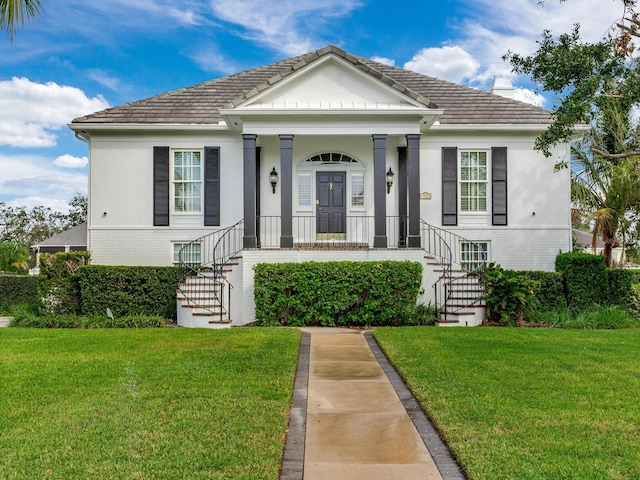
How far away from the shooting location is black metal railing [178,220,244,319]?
12.5 m

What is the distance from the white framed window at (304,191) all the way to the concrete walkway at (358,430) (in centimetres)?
764

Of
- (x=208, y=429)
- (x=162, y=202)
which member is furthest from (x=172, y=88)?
(x=208, y=429)

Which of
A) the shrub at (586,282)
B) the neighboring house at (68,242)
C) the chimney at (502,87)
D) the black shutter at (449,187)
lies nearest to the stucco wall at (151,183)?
the black shutter at (449,187)

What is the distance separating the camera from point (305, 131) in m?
13.4

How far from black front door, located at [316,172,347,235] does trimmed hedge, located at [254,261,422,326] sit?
3259mm

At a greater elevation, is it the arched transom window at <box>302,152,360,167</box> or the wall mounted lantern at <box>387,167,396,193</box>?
the arched transom window at <box>302,152,360,167</box>

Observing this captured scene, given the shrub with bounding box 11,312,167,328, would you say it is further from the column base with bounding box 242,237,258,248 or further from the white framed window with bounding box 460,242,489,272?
the white framed window with bounding box 460,242,489,272

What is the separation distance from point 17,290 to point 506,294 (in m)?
13.4

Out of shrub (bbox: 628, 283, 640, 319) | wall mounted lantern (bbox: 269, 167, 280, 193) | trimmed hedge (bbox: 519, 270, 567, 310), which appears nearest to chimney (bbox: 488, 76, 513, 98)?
trimmed hedge (bbox: 519, 270, 567, 310)

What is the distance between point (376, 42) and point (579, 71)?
940 cm

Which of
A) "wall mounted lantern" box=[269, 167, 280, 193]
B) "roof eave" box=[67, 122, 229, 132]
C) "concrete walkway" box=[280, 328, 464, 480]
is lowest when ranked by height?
"concrete walkway" box=[280, 328, 464, 480]

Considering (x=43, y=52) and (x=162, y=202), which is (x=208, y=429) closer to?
(x=162, y=202)

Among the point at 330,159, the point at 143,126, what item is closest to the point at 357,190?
the point at 330,159

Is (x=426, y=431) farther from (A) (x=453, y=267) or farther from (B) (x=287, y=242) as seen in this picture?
(A) (x=453, y=267)
